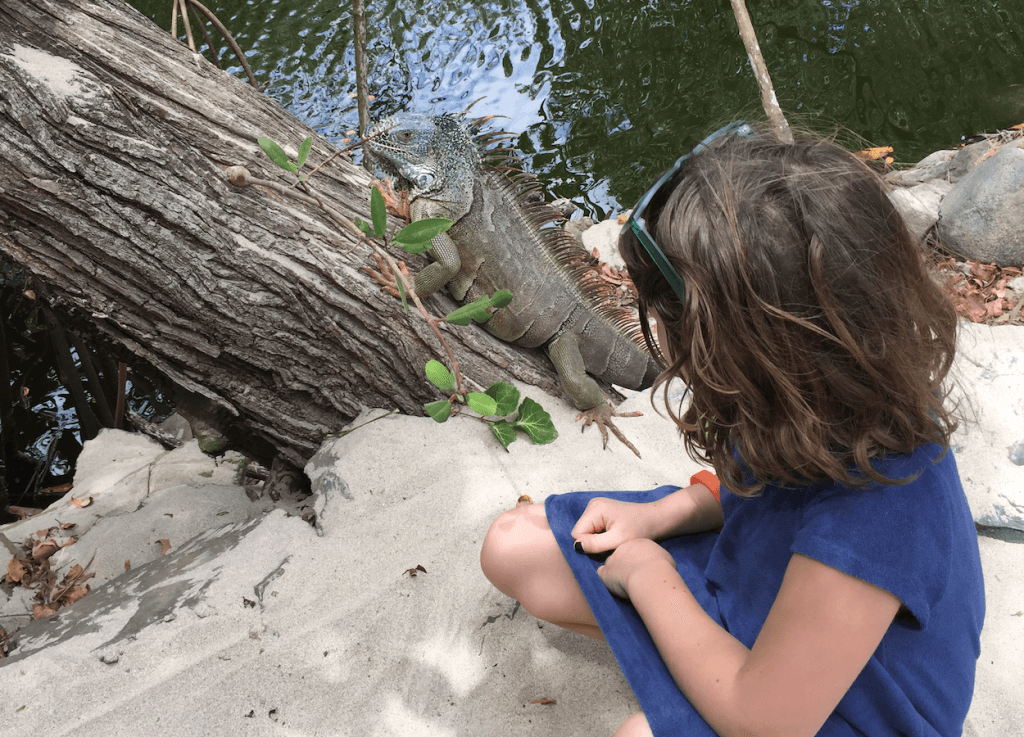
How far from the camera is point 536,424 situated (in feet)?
7.98

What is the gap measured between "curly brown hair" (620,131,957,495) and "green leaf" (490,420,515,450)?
1266mm

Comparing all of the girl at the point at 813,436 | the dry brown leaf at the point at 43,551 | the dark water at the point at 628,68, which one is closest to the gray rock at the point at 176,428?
the dark water at the point at 628,68

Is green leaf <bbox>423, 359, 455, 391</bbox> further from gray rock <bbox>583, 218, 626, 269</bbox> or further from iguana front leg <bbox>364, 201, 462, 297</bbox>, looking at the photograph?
gray rock <bbox>583, 218, 626, 269</bbox>

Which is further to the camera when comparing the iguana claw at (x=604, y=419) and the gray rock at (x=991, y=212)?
the gray rock at (x=991, y=212)

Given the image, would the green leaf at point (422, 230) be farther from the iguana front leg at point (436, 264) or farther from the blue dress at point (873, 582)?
the blue dress at point (873, 582)

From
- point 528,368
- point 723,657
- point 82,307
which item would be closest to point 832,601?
point 723,657

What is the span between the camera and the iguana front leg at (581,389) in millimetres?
2598

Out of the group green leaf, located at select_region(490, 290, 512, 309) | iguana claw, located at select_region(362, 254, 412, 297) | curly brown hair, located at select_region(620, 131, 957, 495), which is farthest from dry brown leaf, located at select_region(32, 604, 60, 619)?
curly brown hair, located at select_region(620, 131, 957, 495)

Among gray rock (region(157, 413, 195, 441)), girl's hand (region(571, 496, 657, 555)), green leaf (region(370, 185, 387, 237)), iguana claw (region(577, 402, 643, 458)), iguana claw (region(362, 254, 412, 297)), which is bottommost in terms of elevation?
gray rock (region(157, 413, 195, 441))

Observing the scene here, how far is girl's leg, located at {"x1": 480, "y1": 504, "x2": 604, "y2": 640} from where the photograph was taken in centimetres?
158

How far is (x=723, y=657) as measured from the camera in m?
1.19

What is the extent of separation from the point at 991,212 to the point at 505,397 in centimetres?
387

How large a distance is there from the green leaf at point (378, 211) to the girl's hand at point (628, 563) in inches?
50.5

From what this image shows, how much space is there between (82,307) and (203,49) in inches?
174
